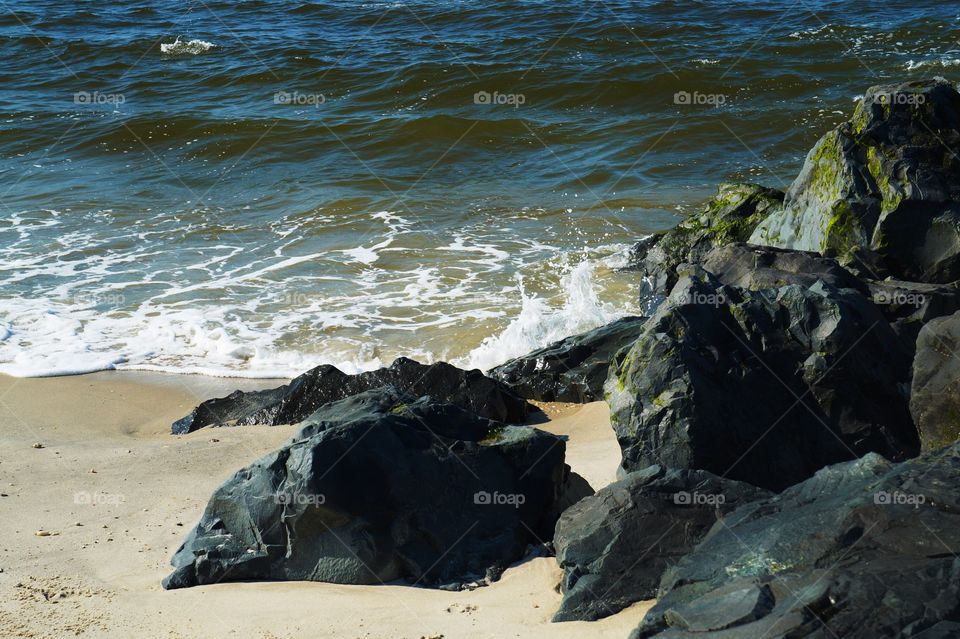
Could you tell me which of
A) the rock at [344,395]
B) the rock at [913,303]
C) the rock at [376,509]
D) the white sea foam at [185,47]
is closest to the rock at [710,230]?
the rock at [344,395]

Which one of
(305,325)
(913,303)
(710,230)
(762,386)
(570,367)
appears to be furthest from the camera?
(710,230)

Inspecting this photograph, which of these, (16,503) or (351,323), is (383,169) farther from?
(16,503)

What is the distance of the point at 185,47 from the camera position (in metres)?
20.8

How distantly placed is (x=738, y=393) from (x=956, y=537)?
1.67 meters

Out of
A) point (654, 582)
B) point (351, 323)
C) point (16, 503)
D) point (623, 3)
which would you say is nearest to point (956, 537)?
point (654, 582)

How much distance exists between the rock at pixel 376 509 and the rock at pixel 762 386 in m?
0.53

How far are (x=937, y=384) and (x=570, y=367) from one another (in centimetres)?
303

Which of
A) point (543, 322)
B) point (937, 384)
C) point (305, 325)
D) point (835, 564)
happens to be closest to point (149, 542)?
point (835, 564)

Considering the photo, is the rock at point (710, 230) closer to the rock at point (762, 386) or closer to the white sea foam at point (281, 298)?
the white sea foam at point (281, 298)

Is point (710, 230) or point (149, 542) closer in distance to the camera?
point (149, 542)

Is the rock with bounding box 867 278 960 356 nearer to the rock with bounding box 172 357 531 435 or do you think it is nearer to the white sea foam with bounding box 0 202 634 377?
the rock with bounding box 172 357 531 435

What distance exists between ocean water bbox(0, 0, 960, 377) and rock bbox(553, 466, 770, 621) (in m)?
4.05

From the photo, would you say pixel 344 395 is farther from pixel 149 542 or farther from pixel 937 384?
pixel 937 384

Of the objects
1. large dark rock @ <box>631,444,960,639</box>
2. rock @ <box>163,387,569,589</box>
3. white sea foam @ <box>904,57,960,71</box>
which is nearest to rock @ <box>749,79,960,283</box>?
rock @ <box>163,387,569,589</box>
